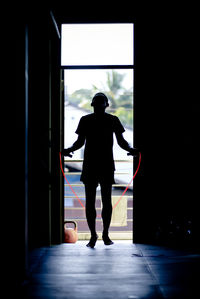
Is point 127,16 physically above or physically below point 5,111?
above

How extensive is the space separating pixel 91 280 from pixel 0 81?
1.42 metres

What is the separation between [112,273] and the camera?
99.1 inches

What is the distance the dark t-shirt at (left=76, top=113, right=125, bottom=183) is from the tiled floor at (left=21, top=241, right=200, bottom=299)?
666 mm

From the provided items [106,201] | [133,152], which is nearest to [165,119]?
[133,152]

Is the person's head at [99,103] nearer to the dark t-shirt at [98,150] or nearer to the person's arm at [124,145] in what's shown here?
the dark t-shirt at [98,150]

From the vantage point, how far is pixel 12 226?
88.7 inches

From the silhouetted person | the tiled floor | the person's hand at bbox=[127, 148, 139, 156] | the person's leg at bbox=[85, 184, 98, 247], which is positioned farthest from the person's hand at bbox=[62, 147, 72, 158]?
the tiled floor

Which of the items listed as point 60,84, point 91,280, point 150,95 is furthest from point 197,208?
point 60,84

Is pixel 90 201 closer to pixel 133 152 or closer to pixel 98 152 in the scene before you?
pixel 98 152

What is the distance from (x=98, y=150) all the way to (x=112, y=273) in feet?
3.75

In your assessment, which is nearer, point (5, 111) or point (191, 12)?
point (5, 111)

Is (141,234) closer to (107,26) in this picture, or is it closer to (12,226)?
(12,226)

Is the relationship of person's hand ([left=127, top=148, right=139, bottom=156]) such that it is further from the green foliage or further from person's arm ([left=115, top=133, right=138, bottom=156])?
the green foliage

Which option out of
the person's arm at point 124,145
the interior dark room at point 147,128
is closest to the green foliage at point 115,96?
the interior dark room at point 147,128
